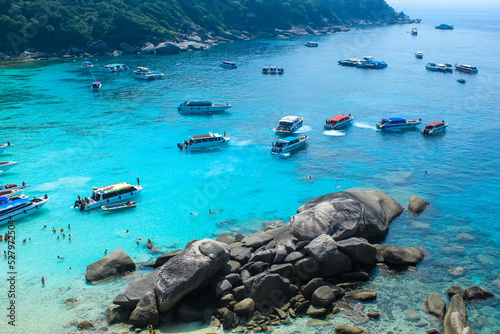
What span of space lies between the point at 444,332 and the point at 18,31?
182661mm

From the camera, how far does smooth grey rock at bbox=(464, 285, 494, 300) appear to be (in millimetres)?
39938

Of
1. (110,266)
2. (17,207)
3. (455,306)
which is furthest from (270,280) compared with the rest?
(17,207)

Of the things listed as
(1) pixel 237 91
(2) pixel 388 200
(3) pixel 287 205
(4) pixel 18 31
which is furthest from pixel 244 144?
(4) pixel 18 31

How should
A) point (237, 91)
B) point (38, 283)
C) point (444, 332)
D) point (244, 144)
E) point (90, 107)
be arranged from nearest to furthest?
1. point (444, 332)
2. point (38, 283)
3. point (244, 144)
4. point (90, 107)
5. point (237, 91)

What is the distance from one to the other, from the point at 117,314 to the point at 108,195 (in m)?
25.2

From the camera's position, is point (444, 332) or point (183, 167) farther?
point (183, 167)

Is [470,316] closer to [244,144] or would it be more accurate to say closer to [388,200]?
[388,200]

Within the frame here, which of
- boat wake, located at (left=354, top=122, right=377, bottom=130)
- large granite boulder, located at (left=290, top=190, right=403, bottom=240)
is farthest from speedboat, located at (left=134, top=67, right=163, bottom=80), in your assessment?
large granite boulder, located at (left=290, top=190, right=403, bottom=240)

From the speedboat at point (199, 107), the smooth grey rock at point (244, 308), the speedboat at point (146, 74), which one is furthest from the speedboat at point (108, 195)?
the speedboat at point (146, 74)

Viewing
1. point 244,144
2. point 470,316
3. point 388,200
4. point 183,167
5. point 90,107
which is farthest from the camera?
point 90,107

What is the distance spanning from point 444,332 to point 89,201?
47.8m

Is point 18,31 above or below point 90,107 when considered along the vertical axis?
above

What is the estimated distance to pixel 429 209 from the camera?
58.3 metres

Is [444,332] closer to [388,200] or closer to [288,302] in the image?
[288,302]
